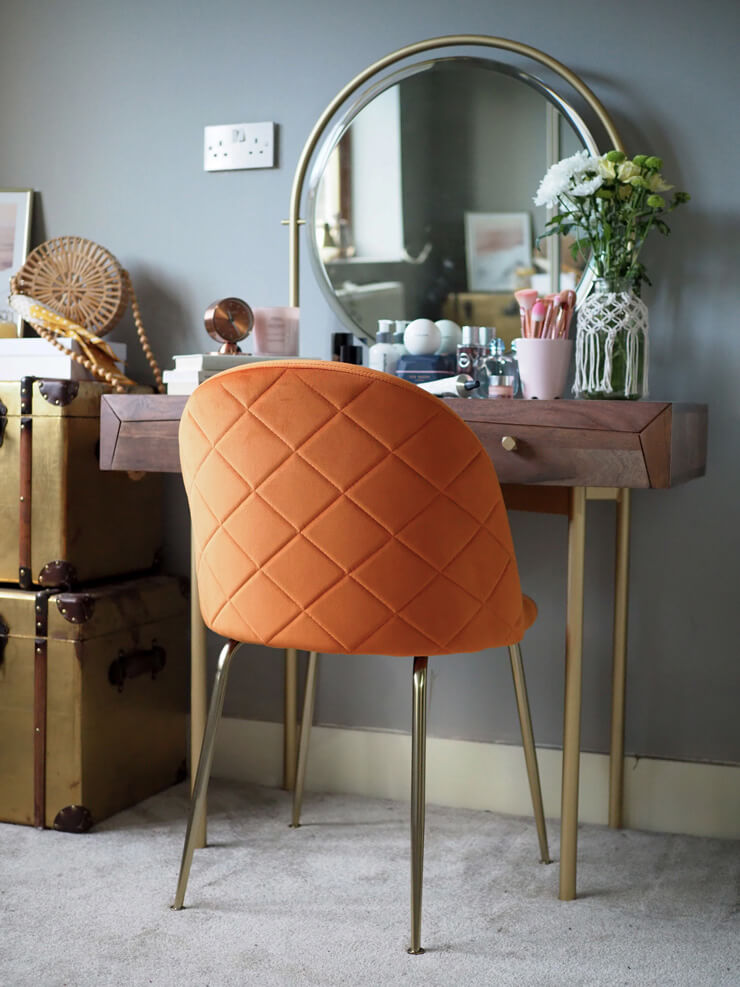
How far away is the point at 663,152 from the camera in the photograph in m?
1.94

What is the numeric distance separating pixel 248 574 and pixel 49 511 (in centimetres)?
69

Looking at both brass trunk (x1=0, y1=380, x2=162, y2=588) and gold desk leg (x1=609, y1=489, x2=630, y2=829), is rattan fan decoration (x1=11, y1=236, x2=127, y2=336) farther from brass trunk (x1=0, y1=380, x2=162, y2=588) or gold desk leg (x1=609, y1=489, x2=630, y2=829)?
gold desk leg (x1=609, y1=489, x2=630, y2=829)

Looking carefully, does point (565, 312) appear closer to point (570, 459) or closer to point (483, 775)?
point (570, 459)

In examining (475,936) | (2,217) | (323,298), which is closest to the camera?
(475,936)

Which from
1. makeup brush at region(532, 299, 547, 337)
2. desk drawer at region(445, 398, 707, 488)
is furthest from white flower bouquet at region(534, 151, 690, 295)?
desk drawer at region(445, 398, 707, 488)

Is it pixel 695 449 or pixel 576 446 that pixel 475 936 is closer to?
pixel 576 446

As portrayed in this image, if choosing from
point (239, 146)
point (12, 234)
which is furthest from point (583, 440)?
point (12, 234)

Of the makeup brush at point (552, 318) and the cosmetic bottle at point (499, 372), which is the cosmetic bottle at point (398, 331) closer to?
the cosmetic bottle at point (499, 372)

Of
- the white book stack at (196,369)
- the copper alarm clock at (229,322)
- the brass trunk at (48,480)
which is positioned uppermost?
the copper alarm clock at (229,322)

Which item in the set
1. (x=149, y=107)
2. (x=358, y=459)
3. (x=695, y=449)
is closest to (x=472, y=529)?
(x=358, y=459)

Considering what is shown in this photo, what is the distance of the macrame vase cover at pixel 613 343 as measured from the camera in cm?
174

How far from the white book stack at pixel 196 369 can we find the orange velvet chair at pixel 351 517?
15.9 inches

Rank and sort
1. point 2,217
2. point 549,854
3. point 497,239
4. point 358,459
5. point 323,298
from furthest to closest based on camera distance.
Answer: point 2,217
point 323,298
point 497,239
point 549,854
point 358,459

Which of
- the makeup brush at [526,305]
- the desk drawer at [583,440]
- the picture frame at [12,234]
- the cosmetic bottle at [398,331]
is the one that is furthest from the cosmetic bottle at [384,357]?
the picture frame at [12,234]
